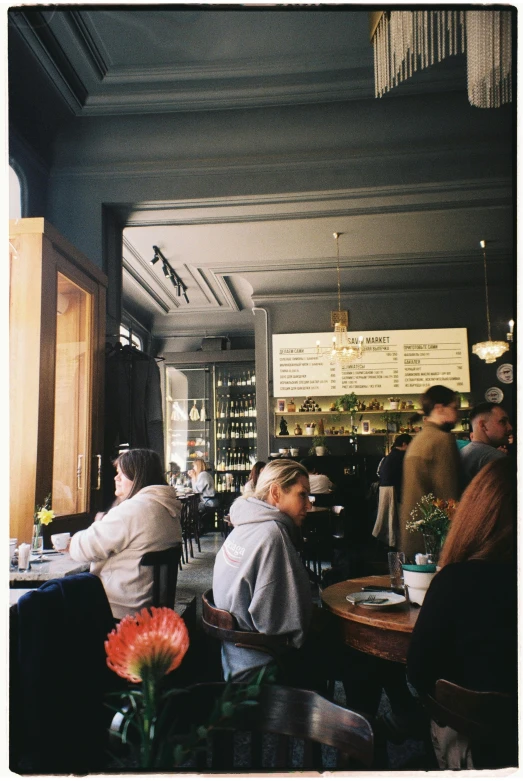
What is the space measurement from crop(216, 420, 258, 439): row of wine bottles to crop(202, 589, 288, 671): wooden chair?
8204 millimetres

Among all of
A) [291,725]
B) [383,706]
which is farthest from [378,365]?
[291,725]

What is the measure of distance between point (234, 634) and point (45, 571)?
3.70 feet

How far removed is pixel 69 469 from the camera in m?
3.69

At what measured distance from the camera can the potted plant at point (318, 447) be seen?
7965 mm

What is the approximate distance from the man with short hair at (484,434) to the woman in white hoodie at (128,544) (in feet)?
6.22

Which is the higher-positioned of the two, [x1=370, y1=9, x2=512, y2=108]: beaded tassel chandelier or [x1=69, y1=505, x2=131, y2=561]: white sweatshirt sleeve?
[x1=370, y1=9, x2=512, y2=108]: beaded tassel chandelier

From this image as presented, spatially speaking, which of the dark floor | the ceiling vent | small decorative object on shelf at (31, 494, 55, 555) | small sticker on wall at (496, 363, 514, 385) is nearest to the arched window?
small decorative object on shelf at (31, 494, 55, 555)

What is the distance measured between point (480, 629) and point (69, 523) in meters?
2.80

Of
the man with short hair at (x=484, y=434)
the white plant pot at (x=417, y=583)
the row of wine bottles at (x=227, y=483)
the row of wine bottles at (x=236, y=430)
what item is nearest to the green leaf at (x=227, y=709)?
the white plant pot at (x=417, y=583)

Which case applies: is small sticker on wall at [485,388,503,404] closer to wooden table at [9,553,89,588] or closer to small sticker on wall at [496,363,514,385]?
small sticker on wall at [496,363,514,385]

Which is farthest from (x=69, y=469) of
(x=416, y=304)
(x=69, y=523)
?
(x=416, y=304)

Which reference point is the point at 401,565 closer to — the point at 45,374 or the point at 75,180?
the point at 45,374

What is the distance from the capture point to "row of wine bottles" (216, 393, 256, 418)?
10383 mm

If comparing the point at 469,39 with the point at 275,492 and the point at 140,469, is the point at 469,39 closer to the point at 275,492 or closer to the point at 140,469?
the point at 275,492
